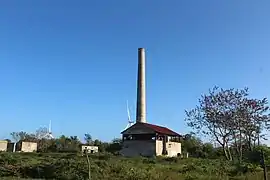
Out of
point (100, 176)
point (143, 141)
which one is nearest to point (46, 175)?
point (100, 176)

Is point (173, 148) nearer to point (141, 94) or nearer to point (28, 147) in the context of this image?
point (141, 94)

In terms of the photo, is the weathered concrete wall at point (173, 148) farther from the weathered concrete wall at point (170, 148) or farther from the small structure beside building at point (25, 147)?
the small structure beside building at point (25, 147)

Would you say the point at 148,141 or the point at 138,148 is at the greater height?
the point at 148,141

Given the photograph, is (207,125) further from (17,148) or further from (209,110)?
(17,148)

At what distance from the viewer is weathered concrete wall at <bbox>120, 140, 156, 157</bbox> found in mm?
48312

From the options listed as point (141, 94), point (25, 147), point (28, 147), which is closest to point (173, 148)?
point (141, 94)

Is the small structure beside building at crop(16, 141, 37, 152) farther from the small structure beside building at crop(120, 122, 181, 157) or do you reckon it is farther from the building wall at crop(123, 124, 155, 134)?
the building wall at crop(123, 124, 155, 134)

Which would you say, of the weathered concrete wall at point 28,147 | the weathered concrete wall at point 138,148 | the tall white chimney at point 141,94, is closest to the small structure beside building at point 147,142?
the weathered concrete wall at point 138,148

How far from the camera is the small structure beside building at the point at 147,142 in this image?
1912 inches

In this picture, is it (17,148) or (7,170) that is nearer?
(7,170)

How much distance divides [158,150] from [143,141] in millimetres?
2386

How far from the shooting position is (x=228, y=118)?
133 feet

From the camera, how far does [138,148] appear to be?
49469 mm

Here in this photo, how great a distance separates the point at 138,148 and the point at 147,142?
1618 millimetres
